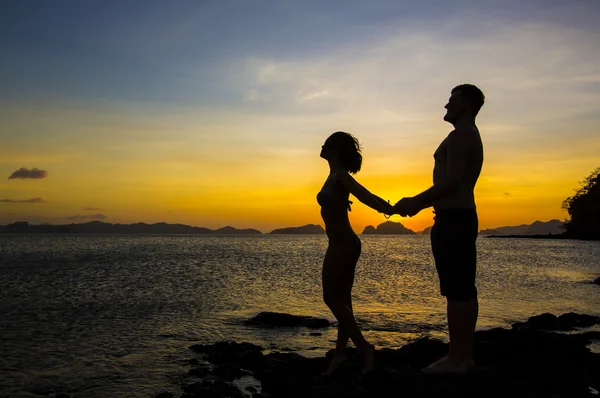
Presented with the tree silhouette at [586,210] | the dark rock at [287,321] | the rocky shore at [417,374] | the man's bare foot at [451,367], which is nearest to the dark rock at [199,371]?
the rocky shore at [417,374]

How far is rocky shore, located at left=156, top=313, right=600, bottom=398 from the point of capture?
6.16 m

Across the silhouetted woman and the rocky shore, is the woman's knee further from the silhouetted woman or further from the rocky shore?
the rocky shore

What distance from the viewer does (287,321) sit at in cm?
1638

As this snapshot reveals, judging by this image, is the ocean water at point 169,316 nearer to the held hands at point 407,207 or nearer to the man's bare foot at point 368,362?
the man's bare foot at point 368,362

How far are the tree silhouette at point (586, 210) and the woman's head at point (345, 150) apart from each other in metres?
115

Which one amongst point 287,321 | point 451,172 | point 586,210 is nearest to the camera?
point 451,172

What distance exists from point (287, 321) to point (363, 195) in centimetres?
1046

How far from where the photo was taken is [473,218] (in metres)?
6.62

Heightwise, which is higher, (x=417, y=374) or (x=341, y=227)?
(x=341, y=227)

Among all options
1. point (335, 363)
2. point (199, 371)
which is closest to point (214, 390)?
point (199, 371)

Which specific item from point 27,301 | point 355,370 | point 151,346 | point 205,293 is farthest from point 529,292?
point 27,301

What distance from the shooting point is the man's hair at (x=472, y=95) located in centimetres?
673

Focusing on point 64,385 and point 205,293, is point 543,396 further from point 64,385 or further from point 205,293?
point 205,293

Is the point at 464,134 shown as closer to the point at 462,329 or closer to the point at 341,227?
the point at 341,227
